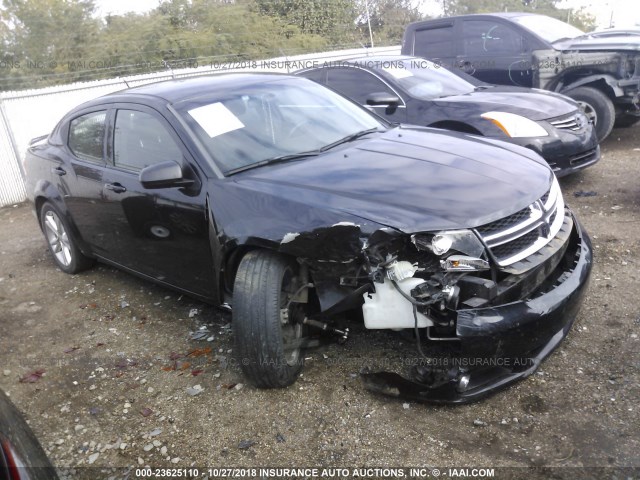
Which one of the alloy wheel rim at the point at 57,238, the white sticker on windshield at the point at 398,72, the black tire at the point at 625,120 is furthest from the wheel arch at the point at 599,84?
the alloy wheel rim at the point at 57,238

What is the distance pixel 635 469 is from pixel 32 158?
5.14m

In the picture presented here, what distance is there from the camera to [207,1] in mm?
19281

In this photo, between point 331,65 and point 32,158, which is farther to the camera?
point 331,65

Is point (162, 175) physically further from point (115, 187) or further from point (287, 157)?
point (115, 187)

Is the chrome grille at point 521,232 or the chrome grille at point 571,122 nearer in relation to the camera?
the chrome grille at point 521,232

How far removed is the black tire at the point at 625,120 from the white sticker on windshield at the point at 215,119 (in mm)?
6093

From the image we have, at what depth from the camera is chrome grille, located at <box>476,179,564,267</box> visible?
2.60 m

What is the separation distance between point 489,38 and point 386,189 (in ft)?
20.2

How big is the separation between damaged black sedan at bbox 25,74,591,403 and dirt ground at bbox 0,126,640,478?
17 centimetres

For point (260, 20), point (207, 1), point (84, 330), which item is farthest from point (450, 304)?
point (207, 1)

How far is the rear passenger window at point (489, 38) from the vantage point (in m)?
7.68

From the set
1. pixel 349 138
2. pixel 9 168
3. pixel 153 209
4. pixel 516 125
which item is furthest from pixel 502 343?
pixel 9 168

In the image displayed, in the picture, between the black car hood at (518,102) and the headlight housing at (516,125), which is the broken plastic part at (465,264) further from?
the black car hood at (518,102)

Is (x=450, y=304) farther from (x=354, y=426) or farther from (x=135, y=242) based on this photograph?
(x=135, y=242)
